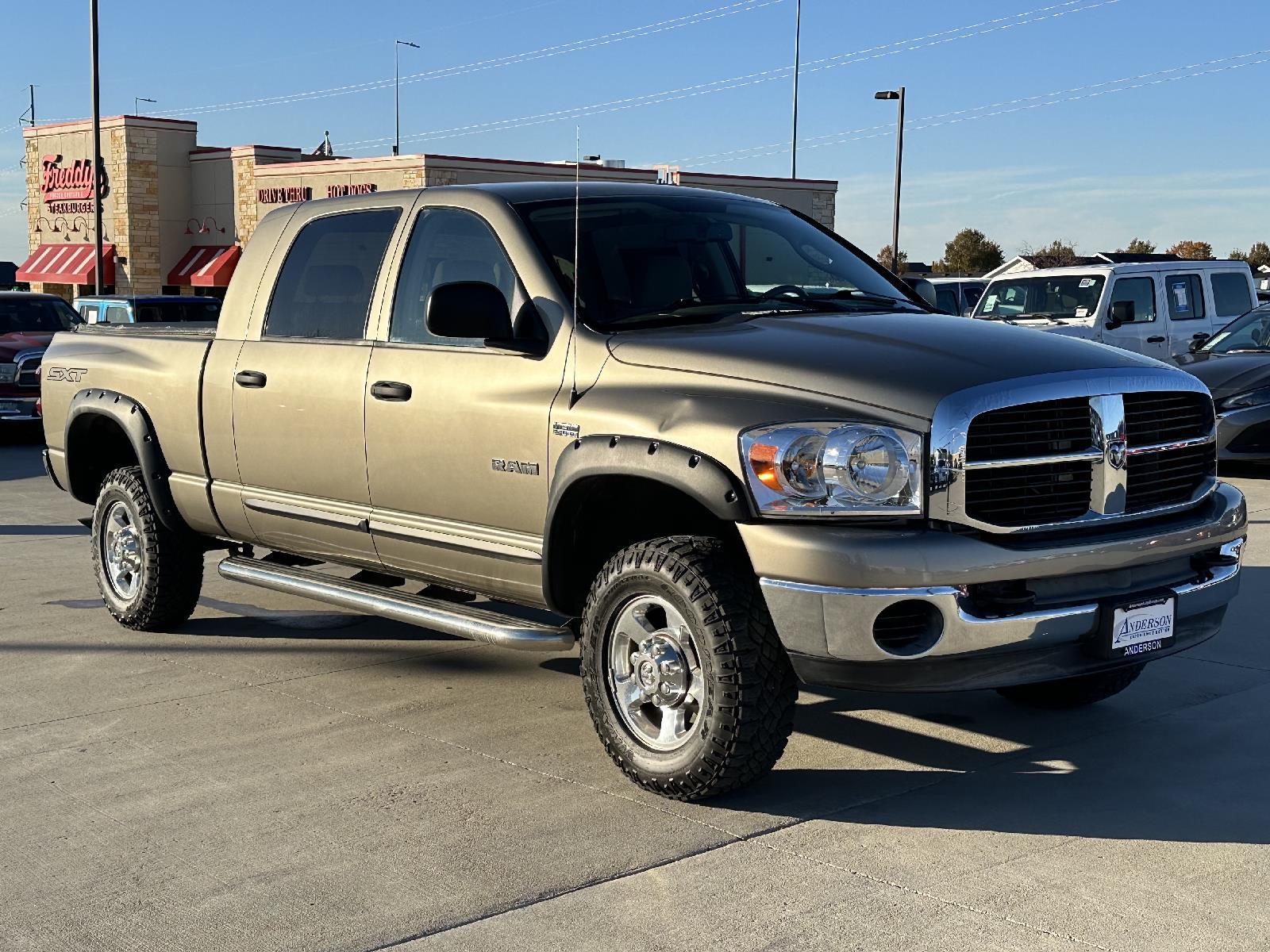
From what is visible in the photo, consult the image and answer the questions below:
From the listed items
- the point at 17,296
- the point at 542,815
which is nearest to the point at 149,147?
the point at 17,296

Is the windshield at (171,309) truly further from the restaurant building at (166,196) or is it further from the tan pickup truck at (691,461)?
the restaurant building at (166,196)

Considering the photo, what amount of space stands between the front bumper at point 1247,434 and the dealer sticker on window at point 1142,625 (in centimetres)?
847

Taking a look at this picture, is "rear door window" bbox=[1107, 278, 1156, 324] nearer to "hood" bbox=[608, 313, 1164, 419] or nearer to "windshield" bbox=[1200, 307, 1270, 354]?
"windshield" bbox=[1200, 307, 1270, 354]

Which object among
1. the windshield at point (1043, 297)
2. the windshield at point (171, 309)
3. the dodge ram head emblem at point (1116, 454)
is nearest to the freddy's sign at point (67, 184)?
the windshield at point (171, 309)

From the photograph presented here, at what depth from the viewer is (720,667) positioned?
4480 millimetres

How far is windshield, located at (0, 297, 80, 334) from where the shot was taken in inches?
739

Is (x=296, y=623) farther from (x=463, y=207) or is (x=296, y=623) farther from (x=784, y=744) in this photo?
(x=784, y=744)

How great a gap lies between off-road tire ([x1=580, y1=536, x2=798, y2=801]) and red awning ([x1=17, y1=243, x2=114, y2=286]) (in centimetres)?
4012

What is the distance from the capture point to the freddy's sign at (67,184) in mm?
42844

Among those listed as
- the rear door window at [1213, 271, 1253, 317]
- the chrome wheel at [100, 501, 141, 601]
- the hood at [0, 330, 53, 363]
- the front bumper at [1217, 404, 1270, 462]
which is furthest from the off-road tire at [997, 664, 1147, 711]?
the hood at [0, 330, 53, 363]

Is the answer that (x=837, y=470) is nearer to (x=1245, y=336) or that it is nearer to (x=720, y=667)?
(x=720, y=667)

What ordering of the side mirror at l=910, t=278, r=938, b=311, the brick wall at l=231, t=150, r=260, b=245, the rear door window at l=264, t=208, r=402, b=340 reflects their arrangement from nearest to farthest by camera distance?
the rear door window at l=264, t=208, r=402, b=340, the side mirror at l=910, t=278, r=938, b=311, the brick wall at l=231, t=150, r=260, b=245

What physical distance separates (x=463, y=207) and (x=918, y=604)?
2453 mm

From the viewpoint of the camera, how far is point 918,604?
430 centimetres
